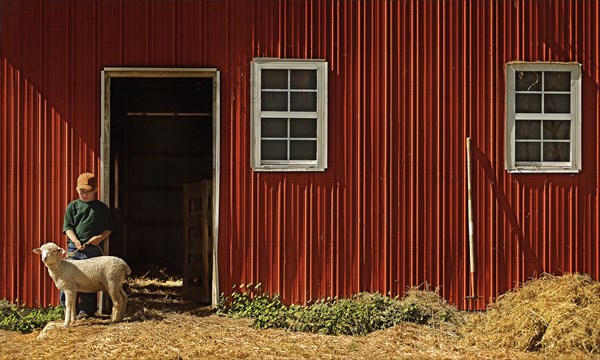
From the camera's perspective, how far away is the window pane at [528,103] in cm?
1302

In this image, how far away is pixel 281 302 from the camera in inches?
499

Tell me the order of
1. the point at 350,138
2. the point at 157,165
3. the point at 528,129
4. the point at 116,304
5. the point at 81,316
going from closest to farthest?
the point at 116,304
the point at 81,316
the point at 350,138
the point at 528,129
the point at 157,165

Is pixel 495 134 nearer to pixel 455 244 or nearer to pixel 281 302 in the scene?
pixel 455 244

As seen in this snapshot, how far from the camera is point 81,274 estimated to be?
1176 cm

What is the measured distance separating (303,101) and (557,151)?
3743 millimetres

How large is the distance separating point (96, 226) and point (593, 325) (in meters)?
6.46

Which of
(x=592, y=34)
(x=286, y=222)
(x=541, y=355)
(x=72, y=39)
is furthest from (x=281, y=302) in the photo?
(x=592, y=34)

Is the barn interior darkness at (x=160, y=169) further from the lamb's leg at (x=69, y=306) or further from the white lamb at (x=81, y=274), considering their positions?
the lamb's leg at (x=69, y=306)

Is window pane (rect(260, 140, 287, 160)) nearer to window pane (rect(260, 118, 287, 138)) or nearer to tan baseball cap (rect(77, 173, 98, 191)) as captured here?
window pane (rect(260, 118, 287, 138))

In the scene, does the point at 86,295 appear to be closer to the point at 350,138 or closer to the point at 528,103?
the point at 350,138

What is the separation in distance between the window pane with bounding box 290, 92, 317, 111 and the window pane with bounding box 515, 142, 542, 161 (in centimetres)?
299

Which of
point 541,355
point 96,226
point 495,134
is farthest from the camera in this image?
point 495,134

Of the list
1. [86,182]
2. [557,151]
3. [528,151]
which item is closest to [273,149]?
[86,182]

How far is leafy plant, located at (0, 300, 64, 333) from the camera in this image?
12047 millimetres
